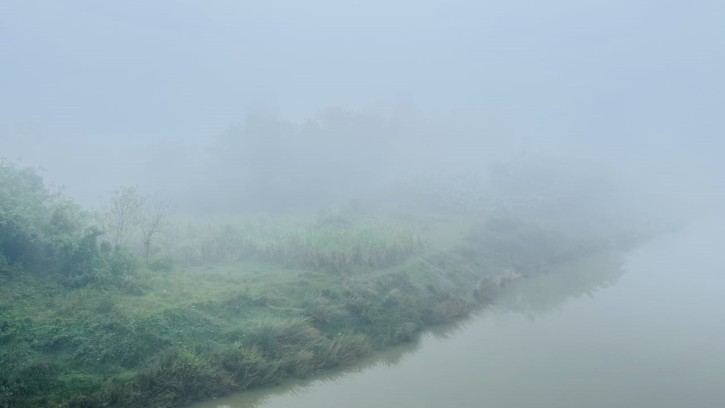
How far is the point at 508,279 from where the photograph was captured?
849 inches

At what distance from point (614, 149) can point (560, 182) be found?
43.7 metres

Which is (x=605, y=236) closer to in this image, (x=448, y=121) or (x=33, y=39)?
(x=448, y=121)

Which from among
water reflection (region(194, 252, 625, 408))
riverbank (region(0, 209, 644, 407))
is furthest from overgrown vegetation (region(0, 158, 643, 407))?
water reflection (region(194, 252, 625, 408))

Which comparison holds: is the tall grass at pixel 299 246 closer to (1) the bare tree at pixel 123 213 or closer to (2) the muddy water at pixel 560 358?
(1) the bare tree at pixel 123 213

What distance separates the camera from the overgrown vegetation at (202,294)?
11164 millimetres

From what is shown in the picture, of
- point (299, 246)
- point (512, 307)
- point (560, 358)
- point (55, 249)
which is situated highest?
point (299, 246)

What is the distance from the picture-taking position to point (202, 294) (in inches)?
576

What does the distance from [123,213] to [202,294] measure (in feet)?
19.3

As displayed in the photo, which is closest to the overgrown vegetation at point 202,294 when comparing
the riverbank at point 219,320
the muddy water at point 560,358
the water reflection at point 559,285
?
the riverbank at point 219,320

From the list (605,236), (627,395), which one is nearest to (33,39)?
(605,236)

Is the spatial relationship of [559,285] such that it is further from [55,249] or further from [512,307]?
[55,249]

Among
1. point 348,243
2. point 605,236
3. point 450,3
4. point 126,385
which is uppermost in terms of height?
point 450,3

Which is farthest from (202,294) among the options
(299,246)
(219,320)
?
(299,246)

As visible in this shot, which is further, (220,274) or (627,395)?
(220,274)
